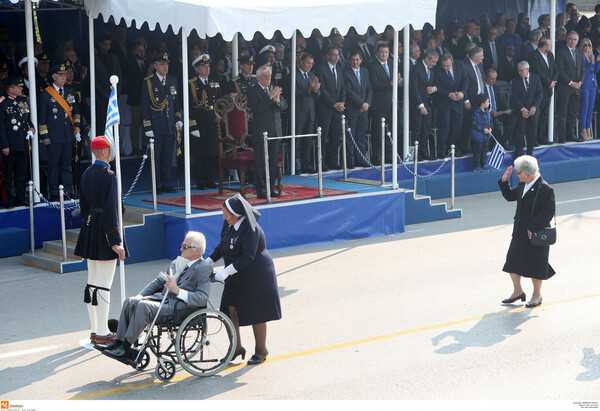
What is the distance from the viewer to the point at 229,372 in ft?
28.6

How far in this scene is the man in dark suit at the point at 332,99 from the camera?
55.5 feet

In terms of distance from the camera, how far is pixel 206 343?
8508 millimetres

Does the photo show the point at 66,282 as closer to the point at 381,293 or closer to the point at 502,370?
the point at 381,293

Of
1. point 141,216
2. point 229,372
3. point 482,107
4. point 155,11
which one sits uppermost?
point 155,11

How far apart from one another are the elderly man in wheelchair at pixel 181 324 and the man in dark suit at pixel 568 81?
1318 cm

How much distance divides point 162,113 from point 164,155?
657mm

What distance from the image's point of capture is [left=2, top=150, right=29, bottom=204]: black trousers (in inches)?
539

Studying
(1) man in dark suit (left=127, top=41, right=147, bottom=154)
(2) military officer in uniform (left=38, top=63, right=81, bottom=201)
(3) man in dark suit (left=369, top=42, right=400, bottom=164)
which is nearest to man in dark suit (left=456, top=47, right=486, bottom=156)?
(3) man in dark suit (left=369, top=42, right=400, bottom=164)

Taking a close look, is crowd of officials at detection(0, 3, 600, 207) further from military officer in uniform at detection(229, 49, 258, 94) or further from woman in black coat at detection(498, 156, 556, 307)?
woman in black coat at detection(498, 156, 556, 307)

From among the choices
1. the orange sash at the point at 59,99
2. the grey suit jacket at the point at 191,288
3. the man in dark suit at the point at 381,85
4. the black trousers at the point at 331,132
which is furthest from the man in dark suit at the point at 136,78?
the grey suit jacket at the point at 191,288

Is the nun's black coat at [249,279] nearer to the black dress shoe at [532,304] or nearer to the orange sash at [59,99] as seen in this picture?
the black dress shoe at [532,304]

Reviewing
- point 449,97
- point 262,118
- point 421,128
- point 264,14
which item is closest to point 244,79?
point 262,118

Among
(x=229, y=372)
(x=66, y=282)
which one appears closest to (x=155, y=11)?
(x=66, y=282)

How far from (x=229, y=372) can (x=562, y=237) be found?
7254mm
